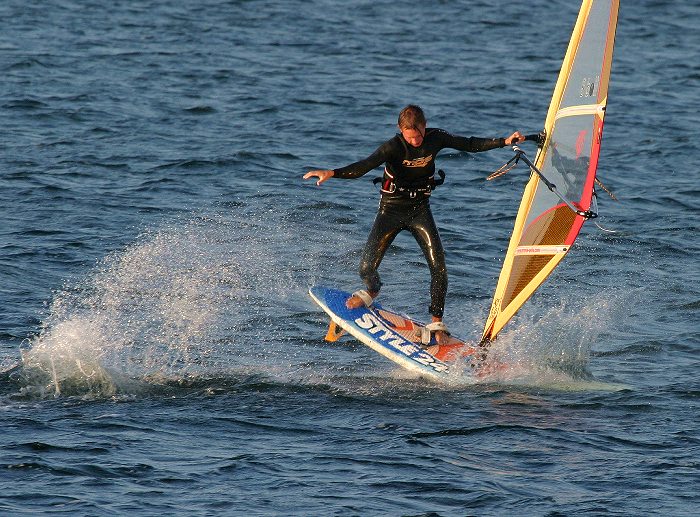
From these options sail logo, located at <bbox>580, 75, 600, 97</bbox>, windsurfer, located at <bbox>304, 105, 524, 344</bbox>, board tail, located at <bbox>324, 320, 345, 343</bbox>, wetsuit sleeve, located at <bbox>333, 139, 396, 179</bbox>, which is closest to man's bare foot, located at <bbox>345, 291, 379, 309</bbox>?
windsurfer, located at <bbox>304, 105, 524, 344</bbox>

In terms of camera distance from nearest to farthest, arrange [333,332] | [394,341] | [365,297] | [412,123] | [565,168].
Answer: [412,123], [565,168], [394,341], [365,297], [333,332]

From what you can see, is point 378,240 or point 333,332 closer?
point 378,240

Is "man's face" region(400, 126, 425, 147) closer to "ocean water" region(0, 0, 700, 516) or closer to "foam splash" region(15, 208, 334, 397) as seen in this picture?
"ocean water" region(0, 0, 700, 516)

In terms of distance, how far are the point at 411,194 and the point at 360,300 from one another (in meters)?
1.19

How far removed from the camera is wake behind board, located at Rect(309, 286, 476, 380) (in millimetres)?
11562

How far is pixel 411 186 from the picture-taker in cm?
1134

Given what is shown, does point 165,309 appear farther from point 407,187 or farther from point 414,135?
point 414,135

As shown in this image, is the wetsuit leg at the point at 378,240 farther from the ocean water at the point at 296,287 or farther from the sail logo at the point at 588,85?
the sail logo at the point at 588,85

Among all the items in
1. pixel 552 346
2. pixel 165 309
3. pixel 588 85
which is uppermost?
pixel 588 85

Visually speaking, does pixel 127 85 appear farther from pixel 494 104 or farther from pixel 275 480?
pixel 275 480

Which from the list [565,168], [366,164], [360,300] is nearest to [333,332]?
[360,300]

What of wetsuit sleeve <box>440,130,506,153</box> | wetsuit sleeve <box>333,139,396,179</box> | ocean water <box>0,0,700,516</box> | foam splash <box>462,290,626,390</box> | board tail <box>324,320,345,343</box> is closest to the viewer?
ocean water <box>0,0,700,516</box>

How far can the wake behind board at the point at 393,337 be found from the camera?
11.6 m

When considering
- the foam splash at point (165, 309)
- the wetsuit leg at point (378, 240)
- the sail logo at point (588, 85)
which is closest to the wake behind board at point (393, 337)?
the wetsuit leg at point (378, 240)
